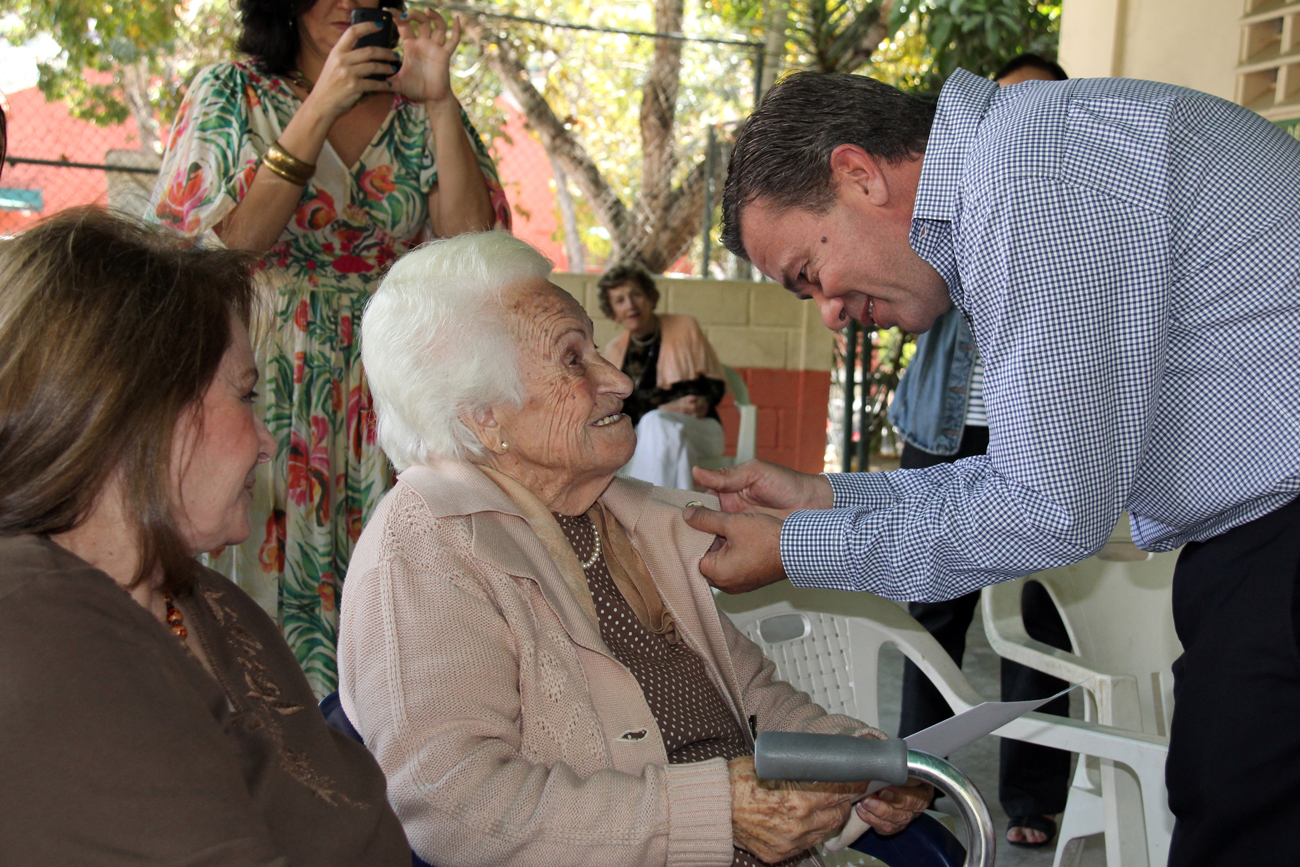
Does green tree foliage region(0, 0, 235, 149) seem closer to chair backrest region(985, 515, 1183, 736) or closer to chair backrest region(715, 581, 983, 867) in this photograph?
chair backrest region(715, 581, 983, 867)

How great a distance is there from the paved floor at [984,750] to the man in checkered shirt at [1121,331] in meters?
1.43

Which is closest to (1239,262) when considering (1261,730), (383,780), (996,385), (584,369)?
(996,385)

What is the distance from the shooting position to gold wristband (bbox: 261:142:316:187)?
2.21 m

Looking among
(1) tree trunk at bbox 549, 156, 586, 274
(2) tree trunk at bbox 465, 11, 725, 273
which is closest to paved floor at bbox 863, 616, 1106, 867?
(2) tree trunk at bbox 465, 11, 725, 273

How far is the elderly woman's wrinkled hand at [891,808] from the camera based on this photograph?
164 cm

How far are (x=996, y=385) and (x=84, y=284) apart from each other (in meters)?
1.07

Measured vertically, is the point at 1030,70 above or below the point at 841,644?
above

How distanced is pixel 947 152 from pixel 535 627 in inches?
35.0

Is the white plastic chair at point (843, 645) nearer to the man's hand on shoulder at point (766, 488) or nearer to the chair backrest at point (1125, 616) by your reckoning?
the man's hand on shoulder at point (766, 488)

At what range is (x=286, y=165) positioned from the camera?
221cm

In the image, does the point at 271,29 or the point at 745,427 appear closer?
the point at 271,29

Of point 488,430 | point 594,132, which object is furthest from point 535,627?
point 594,132

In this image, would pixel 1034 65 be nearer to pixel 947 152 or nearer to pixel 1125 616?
pixel 1125 616

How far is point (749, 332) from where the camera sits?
714 cm
